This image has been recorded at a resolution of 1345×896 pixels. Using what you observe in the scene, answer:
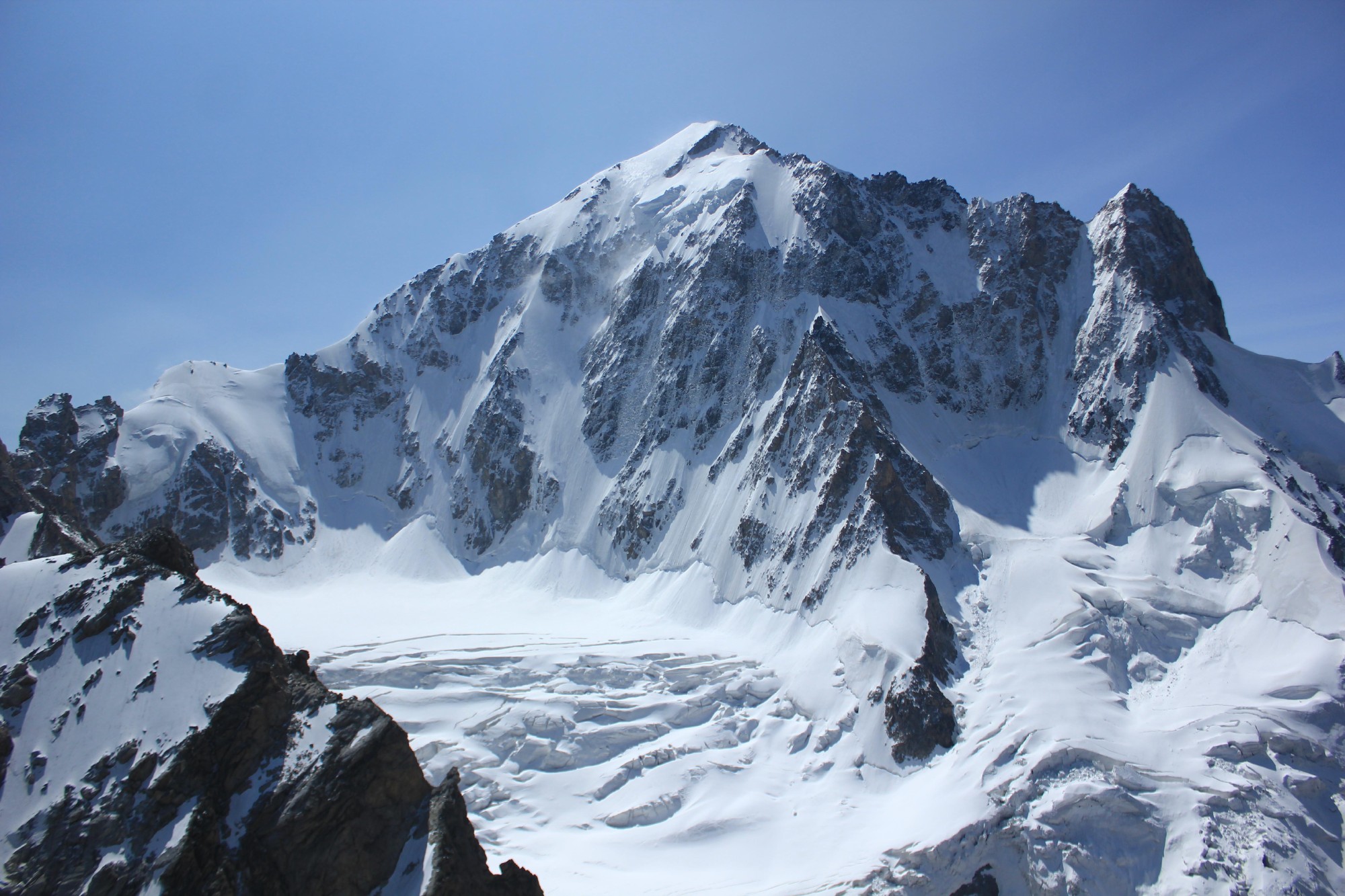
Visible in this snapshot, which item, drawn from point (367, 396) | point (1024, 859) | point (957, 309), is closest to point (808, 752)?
point (1024, 859)

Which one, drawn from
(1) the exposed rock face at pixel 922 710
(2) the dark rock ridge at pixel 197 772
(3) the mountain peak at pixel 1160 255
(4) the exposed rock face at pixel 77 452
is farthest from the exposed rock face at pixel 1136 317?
(4) the exposed rock face at pixel 77 452

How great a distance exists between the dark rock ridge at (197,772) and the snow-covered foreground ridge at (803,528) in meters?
22.2

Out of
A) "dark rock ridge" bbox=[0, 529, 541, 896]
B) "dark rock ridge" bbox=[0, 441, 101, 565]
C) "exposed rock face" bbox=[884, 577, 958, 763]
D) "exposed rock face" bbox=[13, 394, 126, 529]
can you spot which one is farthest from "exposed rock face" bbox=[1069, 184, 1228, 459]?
"exposed rock face" bbox=[13, 394, 126, 529]

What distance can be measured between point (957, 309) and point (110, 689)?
310 ft

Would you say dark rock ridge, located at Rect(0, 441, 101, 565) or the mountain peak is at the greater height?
the mountain peak

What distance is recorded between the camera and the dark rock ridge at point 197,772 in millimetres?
19781

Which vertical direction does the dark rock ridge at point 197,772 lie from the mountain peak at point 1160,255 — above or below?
below

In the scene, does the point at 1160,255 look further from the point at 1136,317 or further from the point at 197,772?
the point at 197,772

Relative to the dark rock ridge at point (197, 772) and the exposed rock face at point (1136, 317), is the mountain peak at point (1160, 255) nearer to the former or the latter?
the exposed rock face at point (1136, 317)

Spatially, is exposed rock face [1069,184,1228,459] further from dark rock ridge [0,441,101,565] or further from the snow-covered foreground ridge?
dark rock ridge [0,441,101,565]

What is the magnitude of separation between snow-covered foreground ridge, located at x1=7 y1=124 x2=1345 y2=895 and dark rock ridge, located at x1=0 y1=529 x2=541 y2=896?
873 inches

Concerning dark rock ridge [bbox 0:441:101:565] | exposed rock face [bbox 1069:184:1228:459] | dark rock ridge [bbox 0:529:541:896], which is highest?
exposed rock face [bbox 1069:184:1228:459]

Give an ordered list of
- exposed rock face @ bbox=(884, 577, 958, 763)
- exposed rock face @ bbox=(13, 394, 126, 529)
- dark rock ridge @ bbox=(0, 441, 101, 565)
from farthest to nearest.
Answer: exposed rock face @ bbox=(13, 394, 126, 529), exposed rock face @ bbox=(884, 577, 958, 763), dark rock ridge @ bbox=(0, 441, 101, 565)

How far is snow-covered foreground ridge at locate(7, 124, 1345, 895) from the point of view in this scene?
4469 cm
